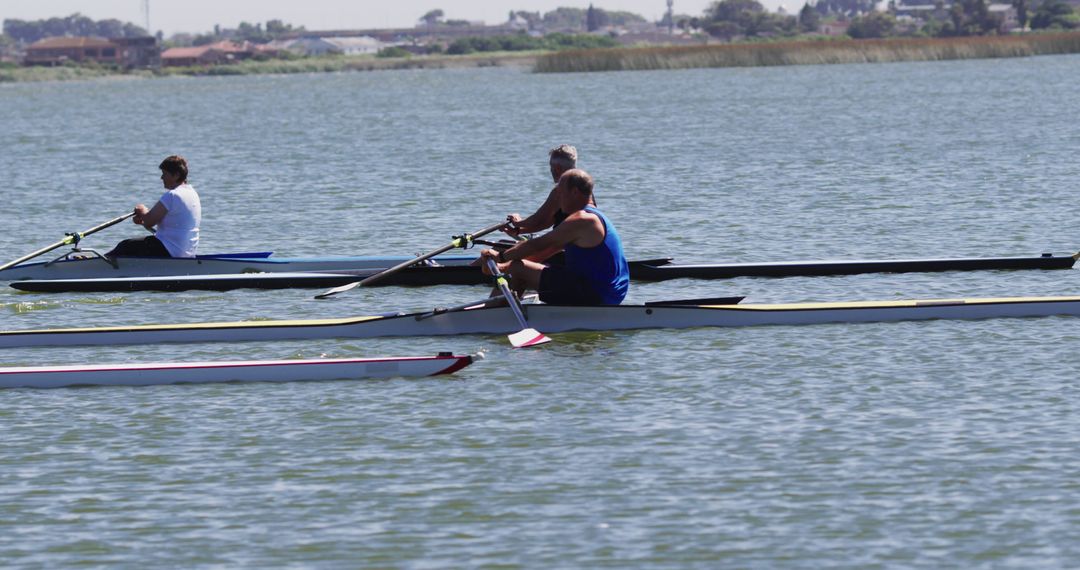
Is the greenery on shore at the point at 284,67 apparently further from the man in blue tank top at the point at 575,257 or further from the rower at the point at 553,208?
the man in blue tank top at the point at 575,257

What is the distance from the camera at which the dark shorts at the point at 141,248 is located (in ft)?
55.5

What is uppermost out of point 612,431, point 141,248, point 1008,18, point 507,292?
point 1008,18

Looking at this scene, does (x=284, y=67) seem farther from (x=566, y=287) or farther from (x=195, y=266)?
(x=566, y=287)

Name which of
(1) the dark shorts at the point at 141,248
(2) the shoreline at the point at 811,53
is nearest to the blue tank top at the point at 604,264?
(1) the dark shorts at the point at 141,248

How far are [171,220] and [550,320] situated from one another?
16.0 ft

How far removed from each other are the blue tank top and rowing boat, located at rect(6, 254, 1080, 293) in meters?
3.27

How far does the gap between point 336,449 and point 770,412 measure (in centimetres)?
265

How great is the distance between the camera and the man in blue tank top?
12742 mm

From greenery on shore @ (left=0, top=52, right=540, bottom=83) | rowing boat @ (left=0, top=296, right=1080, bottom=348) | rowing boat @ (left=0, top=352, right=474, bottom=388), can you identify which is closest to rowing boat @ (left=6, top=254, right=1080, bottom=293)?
rowing boat @ (left=0, top=296, right=1080, bottom=348)

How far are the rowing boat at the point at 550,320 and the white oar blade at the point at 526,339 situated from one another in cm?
35

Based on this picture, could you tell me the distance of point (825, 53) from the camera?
273 ft

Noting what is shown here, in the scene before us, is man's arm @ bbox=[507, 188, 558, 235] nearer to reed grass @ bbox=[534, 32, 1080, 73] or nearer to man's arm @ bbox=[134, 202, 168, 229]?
man's arm @ bbox=[134, 202, 168, 229]

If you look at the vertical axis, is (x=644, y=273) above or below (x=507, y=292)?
below

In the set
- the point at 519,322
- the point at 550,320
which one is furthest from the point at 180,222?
the point at 550,320
